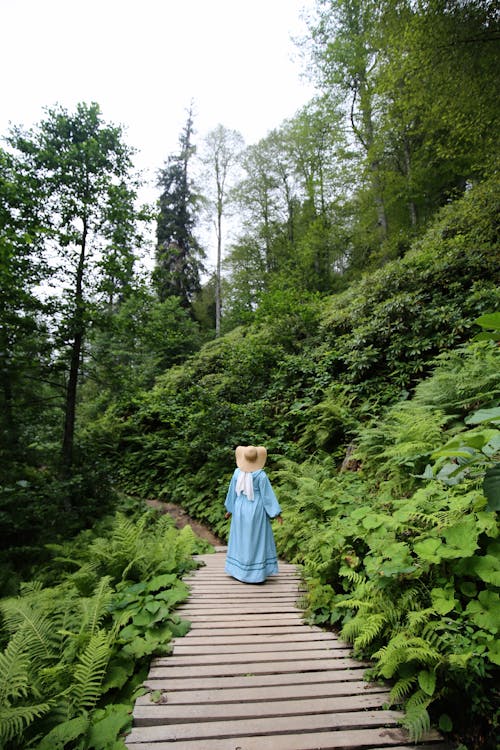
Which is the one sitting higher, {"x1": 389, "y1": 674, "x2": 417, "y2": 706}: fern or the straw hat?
the straw hat

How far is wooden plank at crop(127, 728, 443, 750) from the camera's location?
1.82 m

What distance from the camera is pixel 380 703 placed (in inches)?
83.6

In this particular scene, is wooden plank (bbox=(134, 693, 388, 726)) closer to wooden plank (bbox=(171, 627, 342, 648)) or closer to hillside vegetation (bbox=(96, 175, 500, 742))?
hillside vegetation (bbox=(96, 175, 500, 742))

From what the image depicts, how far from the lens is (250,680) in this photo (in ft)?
7.68

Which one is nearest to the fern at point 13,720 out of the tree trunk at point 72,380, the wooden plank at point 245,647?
the wooden plank at point 245,647

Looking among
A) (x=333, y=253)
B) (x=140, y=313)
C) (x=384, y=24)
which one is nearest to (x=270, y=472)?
(x=140, y=313)

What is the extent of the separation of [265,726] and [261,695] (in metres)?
0.25

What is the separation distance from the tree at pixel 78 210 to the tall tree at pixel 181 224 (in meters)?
13.9

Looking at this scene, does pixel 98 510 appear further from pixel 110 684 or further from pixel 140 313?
pixel 110 684

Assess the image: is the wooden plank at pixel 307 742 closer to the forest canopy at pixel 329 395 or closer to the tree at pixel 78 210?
the forest canopy at pixel 329 395

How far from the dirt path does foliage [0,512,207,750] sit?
3669 mm

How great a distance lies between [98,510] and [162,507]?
199cm

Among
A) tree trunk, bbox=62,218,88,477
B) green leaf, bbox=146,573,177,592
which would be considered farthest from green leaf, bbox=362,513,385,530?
tree trunk, bbox=62,218,88,477

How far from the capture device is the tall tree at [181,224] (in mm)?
22234
